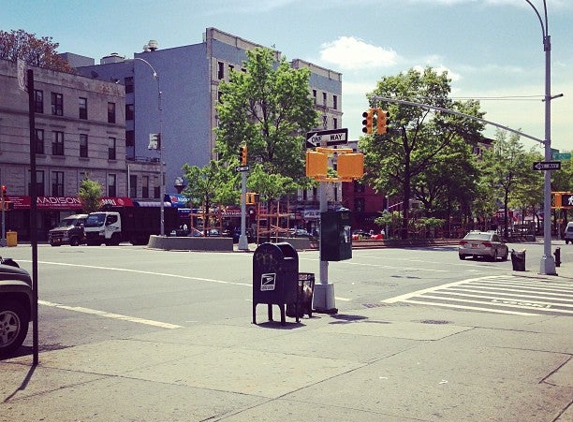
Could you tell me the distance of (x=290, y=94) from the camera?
53.3 metres

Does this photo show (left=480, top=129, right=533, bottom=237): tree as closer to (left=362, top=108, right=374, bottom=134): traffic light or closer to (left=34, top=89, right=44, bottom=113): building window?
(left=34, top=89, right=44, bottom=113): building window

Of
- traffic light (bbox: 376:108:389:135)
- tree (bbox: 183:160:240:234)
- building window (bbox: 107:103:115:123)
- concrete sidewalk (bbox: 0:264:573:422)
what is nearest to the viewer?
concrete sidewalk (bbox: 0:264:573:422)

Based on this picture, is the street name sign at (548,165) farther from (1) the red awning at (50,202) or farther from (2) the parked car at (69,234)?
(1) the red awning at (50,202)

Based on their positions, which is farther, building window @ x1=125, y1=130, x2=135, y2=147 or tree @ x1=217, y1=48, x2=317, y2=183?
building window @ x1=125, y1=130, x2=135, y2=147

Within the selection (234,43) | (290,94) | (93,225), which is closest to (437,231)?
(290,94)

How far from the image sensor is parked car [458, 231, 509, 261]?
34844 mm

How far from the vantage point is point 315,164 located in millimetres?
13305

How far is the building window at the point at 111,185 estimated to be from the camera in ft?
203

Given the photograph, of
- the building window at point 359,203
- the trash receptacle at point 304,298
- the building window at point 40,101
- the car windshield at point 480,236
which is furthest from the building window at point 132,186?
the trash receptacle at point 304,298

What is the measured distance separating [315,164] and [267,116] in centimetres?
4218

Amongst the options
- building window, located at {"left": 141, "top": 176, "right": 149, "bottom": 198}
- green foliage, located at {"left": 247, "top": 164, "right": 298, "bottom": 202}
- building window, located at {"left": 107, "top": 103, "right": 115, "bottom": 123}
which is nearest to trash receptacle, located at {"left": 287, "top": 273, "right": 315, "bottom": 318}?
green foliage, located at {"left": 247, "top": 164, "right": 298, "bottom": 202}

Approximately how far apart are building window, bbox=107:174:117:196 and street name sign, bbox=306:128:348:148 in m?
50.6

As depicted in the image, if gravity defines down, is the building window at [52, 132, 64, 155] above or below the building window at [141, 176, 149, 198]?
above

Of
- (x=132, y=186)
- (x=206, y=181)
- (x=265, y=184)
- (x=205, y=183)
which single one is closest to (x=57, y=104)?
(x=132, y=186)
